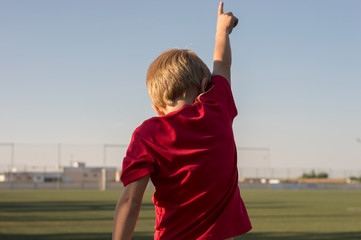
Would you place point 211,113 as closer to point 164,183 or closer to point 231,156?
point 231,156

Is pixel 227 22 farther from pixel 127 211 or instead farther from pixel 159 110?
pixel 127 211

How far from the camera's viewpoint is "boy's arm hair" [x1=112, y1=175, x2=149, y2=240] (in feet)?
4.36

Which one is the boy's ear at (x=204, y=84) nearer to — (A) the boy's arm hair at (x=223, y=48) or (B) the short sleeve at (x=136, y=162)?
(A) the boy's arm hair at (x=223, y=48)

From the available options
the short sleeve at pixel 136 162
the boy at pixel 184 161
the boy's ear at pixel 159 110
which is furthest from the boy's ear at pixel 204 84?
the short sleeve at pixel 136 162

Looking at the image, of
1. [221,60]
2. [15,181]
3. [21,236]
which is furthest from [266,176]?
[221,60]

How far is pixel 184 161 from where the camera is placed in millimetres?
1416

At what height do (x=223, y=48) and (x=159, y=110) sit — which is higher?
(x=223, y=48)

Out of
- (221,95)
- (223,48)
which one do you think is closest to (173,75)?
(221,95)

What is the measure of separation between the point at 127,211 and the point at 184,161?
21 centimetres

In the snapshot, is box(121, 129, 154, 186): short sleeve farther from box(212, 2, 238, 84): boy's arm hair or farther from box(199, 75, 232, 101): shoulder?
box(212, 2, 238, 84): boy's arm hair

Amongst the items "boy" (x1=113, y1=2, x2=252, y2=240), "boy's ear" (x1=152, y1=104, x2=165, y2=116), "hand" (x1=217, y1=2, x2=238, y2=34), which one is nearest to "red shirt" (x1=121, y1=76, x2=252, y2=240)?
"boy" (x1=113, y1=2, x2=252, y2=240)

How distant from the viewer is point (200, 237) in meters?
1.44

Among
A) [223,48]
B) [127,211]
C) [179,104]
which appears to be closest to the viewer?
[127,211]

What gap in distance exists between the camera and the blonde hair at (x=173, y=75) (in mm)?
1438
